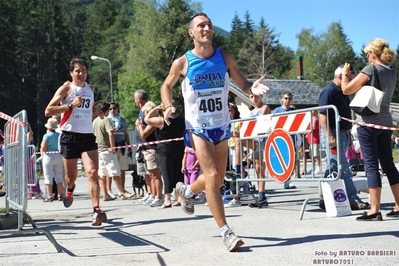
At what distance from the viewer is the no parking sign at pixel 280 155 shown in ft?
29.8

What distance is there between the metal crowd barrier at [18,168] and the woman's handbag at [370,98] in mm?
3947

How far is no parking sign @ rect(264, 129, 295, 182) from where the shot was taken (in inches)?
358

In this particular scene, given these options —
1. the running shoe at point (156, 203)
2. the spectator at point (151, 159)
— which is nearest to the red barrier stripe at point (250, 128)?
the spectator at point (151, 159)

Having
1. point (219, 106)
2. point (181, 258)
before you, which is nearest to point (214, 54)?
point (219, 106)

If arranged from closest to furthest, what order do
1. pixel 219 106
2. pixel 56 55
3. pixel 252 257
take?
pixel 252 257 < pixel 219 106 < pixel 56 55

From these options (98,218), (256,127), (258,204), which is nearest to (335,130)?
(256,127)

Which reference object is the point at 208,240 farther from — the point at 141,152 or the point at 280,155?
the point at 141,152

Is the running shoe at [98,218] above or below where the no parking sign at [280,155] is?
below

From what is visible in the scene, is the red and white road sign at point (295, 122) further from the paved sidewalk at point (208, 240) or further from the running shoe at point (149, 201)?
the running shoe at point (149, 201)

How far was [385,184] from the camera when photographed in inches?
579

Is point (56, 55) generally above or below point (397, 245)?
above

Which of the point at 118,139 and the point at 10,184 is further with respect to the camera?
the point at 118,139

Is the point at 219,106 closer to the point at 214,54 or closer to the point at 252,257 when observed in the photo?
the point at 214,54

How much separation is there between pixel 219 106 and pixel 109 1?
358ft
